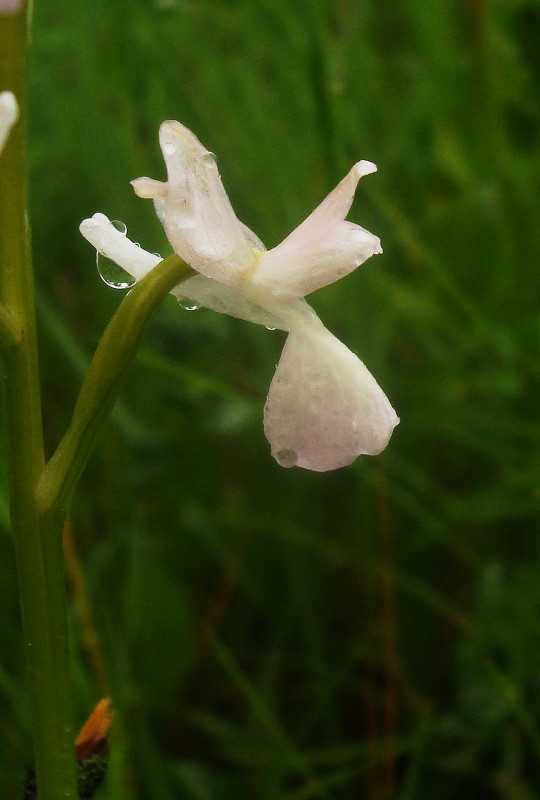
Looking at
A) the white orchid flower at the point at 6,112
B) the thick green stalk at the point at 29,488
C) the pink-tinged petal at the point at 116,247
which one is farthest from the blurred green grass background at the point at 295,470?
the white orchid flower at the point at 6,112

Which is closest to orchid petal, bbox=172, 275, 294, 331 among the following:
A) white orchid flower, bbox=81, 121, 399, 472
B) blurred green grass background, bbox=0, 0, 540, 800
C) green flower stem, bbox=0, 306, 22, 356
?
white orchid flower, bbox=81, 121, 399, 472

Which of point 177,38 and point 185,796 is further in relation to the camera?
point 177,38

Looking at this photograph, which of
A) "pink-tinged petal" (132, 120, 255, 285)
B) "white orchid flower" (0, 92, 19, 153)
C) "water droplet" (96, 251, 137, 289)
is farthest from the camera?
"water droplet" (96, 251, 137, 289)

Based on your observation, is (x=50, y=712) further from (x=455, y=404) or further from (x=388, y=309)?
(x=388, y=309)

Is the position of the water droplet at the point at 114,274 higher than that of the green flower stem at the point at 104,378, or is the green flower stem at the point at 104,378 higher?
the water droplet at the point at 114,274

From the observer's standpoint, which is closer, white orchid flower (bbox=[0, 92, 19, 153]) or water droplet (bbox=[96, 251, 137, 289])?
white orchid flower (bbox=[0, 92, 19, 153])

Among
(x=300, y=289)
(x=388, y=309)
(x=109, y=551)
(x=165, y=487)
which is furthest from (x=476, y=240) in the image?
(x=300, y=289)

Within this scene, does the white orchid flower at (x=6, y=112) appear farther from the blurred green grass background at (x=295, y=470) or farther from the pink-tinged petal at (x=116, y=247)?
the blurred green grass background at (x=295, y=470)

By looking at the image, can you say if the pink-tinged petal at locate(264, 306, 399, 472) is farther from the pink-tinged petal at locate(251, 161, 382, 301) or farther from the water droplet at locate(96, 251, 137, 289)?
the water droplet at locate(96, 251, 137, 289)
